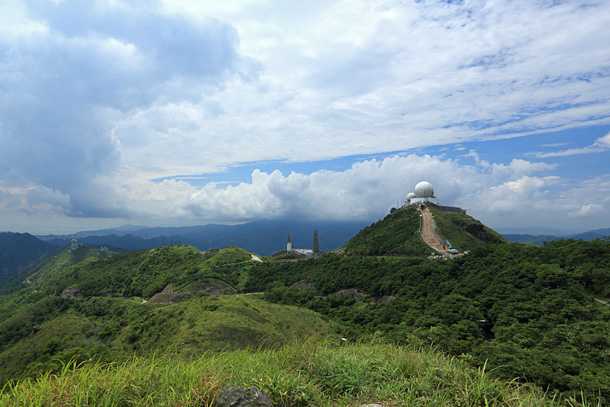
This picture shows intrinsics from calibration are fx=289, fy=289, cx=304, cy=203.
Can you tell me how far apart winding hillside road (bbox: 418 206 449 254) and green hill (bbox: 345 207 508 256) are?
1.05 meters

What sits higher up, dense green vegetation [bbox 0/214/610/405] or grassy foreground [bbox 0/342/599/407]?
grassy foreground [bbox 0/342/599/407]

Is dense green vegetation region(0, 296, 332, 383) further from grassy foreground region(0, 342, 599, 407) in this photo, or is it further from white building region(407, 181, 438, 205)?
white building region(407, 181, 438, 205)

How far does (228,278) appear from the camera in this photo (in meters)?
65.2

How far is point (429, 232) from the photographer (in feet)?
214

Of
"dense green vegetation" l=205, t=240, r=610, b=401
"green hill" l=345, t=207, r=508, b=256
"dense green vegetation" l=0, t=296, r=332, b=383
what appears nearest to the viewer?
"dense green vegetation" l=205, t=240, r=610, b=401

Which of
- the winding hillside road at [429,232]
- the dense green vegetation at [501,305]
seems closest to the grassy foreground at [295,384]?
the dense green vegetation at [501,305]

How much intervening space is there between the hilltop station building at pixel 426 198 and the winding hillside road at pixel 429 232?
18.8 feet

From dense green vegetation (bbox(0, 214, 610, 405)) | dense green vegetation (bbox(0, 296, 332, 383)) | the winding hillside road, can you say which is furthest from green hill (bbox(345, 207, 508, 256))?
dense green vegetation (bbox(0, 296, 332, 383))

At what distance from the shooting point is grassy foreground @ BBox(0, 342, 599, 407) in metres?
4.80

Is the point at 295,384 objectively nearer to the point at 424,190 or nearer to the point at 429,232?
the point at 429,232

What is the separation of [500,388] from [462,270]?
43.7 m

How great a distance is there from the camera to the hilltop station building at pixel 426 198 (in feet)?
266

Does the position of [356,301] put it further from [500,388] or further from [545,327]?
[500,388]

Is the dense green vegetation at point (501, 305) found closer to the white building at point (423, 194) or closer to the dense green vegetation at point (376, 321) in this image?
the dense green vegetation at point (376, 321)
